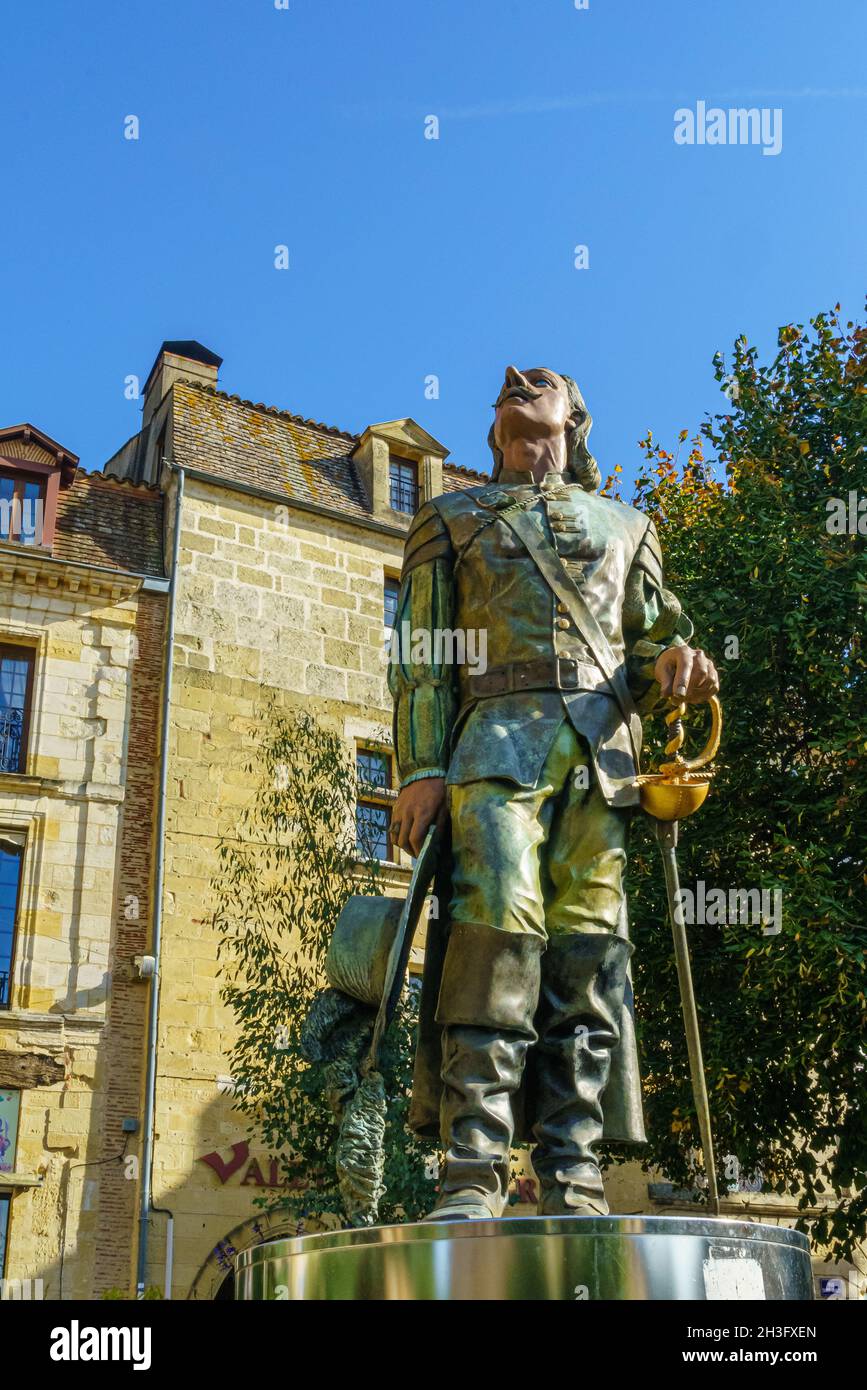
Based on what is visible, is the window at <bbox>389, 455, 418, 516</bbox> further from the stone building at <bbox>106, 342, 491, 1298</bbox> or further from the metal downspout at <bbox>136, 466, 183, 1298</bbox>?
the metal downspout at <bbox>136, 466, 183, 1298</bbox>

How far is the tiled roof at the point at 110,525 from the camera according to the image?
23719 millimetres

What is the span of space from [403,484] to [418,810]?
23.4 m

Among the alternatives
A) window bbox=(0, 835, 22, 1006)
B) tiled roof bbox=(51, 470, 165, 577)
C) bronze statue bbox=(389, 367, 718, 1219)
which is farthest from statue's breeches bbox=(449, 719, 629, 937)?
tiled roof bbox=(51, 470, 165, 577)

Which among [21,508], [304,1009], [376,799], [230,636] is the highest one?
[21,508]

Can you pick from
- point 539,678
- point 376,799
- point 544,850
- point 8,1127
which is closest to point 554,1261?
point 544,850

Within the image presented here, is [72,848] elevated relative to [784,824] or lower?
elevated

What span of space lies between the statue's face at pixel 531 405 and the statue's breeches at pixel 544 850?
1.19 meters

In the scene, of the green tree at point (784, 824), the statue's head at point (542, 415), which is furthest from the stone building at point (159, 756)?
the statue's head at point (542, 415)

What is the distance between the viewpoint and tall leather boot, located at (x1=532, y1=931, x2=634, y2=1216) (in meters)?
4.55

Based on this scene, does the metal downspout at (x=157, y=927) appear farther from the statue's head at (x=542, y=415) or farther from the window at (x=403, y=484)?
the statue's head at (x=542, y=415)

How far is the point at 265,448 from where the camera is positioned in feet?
86.7

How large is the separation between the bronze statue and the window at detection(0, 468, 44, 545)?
62.1 ft

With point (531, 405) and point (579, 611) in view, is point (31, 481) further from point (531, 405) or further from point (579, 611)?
point (579, 611)

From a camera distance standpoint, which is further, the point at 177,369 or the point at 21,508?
the point at 177,369
